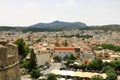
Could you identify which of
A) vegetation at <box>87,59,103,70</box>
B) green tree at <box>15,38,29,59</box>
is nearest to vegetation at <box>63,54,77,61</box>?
vegetation at <box>87,59,103,70</box>

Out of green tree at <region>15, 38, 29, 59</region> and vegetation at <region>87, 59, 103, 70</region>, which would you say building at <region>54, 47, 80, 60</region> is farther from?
green tree at <region>15, 38, 29, 59</region>

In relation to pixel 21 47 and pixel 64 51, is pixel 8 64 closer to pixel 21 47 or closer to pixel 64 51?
pixel 21 47

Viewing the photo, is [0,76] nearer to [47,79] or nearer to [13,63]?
[13,63]

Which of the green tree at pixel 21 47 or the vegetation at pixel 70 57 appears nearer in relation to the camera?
the green tree at pixel 21 47

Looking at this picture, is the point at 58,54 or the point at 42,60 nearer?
the point at 42,60

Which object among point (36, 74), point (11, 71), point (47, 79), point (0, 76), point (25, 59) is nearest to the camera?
point (0, 76)

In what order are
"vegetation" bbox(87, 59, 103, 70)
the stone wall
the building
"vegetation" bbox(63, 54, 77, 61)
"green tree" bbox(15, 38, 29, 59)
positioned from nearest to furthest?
the stone wall → "green tree" bbox(15, 38, 29, 59) → "vegetation" bbox(87, 59, 103, 70) → "vegetation" bbox(63, 54, 77, 61) → the building

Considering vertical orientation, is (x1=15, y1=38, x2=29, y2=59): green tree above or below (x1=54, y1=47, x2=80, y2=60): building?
above

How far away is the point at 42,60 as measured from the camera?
5862cm

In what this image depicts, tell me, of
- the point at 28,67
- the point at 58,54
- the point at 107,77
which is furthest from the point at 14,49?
the point at 58,54

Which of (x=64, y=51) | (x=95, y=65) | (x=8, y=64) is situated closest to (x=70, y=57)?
(x=64, y=51)

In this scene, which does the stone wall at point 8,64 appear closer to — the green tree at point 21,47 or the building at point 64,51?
the green tree at point 21,47

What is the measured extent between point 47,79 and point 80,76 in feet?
24.6

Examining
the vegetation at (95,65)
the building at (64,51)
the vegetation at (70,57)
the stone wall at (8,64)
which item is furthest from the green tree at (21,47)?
the stone wall at (8,64)
